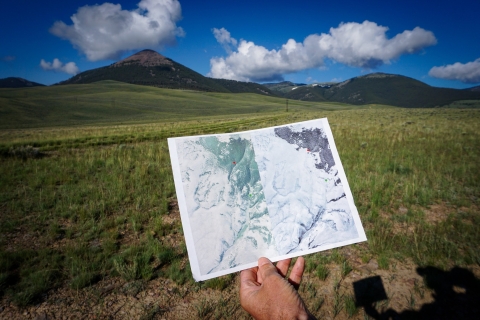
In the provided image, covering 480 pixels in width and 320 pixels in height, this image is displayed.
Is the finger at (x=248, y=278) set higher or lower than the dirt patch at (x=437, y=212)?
higher

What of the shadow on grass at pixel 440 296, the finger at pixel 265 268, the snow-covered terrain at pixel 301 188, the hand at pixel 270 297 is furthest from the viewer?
the shadow on grass at pixel 440 296

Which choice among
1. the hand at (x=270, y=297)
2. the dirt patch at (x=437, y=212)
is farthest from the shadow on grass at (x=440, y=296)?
the hand at (x=270, y=297)

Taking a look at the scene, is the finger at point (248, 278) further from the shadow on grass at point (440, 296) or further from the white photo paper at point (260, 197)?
the shadow on grass at point (440, 296)

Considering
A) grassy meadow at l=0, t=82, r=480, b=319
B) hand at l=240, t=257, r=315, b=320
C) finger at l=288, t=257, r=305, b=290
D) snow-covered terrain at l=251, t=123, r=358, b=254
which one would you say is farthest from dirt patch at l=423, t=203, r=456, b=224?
hand at l=240, t=257, r=315, b=320

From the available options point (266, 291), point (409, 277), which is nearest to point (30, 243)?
point (266, 291)

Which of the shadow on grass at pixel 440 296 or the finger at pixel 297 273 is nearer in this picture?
the finger at pixel 297 273

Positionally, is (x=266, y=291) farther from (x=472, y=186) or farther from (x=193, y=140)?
(x=472, y=186)
